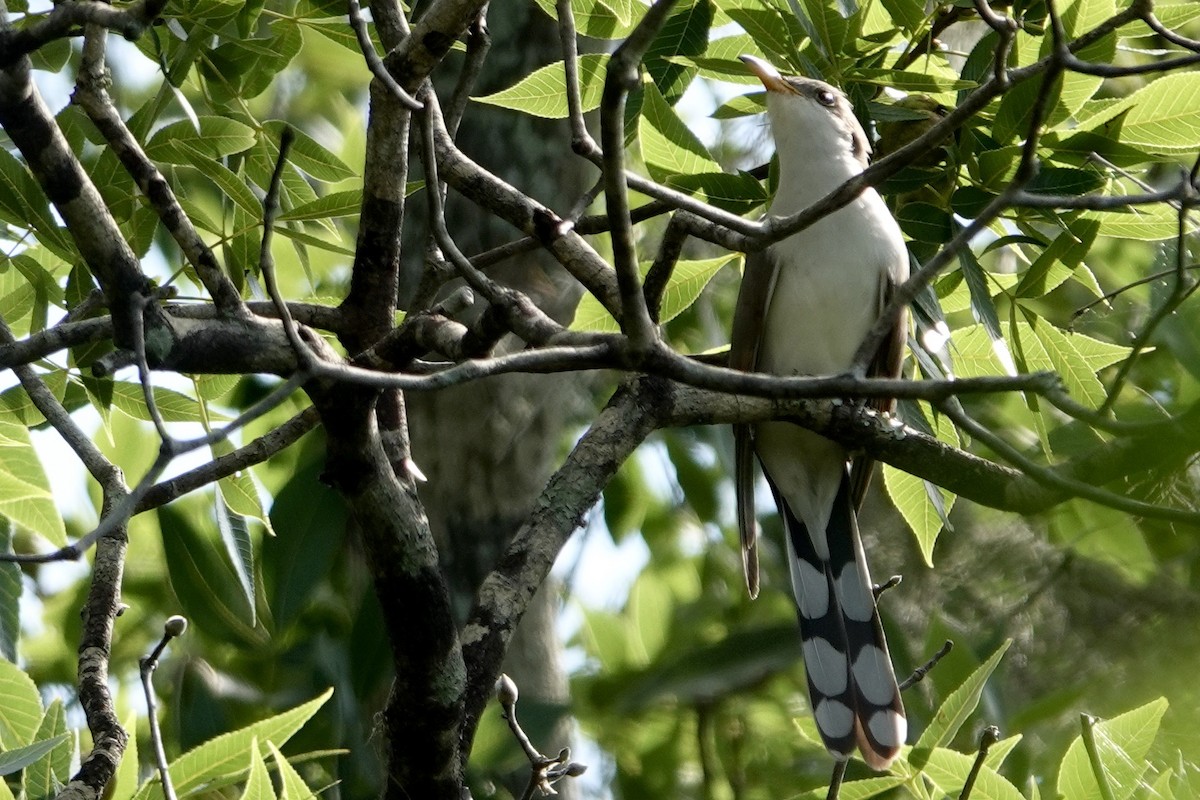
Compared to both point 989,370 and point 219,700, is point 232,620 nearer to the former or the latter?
point 219,700

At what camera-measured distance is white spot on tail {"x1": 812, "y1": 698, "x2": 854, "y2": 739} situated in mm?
3484

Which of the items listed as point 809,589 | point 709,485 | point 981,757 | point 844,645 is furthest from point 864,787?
point 709,485

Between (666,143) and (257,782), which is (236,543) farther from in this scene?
(666,143)

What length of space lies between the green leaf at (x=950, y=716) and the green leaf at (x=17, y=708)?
179 centimetres

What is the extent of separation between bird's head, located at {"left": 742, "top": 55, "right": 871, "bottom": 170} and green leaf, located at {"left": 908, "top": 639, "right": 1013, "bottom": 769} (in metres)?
2.08

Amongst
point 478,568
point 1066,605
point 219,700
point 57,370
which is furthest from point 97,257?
point 1066,605

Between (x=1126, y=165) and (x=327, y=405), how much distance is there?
159cm

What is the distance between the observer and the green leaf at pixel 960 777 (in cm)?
253

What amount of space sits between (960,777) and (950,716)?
0.45 feet

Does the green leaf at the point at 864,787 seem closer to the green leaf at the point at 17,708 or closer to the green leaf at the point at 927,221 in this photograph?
the green leaf at the point at 927,221

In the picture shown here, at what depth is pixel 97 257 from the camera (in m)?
2.12

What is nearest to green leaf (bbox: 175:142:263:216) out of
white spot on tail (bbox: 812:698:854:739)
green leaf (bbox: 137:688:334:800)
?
green leaf (bbox: 137:688:334:800)

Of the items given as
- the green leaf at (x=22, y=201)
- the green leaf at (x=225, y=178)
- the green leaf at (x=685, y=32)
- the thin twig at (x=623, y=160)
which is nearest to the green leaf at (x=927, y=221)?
the green leaf at (x=685, y=32)

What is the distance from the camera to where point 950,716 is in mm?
2734
